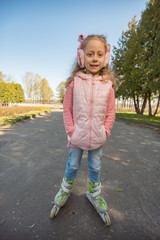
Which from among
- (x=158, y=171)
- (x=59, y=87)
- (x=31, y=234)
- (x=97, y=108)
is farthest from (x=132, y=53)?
(x=59, y=87)

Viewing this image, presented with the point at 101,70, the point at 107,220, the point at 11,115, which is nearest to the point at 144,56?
the point at 11,115

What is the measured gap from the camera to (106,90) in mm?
1508

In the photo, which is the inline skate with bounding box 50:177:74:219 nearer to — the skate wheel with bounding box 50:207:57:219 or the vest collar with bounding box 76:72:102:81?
the skate wheel with bounding box 50:207:57:219

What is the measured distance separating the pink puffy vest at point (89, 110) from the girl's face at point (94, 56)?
0.11 metres

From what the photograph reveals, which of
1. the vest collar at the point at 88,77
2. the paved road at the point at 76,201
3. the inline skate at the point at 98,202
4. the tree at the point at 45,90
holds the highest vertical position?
the tree at the point at 45,90

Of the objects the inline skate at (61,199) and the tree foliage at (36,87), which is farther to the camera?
the tree foliage at (36,87)

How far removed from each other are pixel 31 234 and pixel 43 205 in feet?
1.27

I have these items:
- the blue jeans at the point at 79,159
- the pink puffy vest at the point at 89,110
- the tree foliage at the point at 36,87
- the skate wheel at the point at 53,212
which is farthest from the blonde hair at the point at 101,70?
the tree foliage at the point at 36,87

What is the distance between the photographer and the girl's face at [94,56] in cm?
148

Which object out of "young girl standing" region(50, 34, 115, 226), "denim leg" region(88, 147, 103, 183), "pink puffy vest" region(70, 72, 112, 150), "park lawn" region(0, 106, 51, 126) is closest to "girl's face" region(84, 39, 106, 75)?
"young girl standing" region(50, 34, 115, 226)

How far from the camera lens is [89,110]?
1466 mm

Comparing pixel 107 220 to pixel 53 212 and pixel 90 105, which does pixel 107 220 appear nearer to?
pixel 53 212

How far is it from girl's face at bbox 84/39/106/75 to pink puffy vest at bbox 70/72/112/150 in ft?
0.37

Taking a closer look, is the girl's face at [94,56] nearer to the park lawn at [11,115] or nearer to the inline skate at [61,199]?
the inline skate at [61,199]
